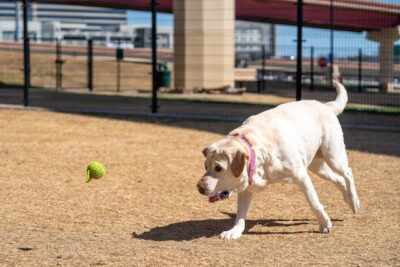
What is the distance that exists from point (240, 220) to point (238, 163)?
2.56 ft

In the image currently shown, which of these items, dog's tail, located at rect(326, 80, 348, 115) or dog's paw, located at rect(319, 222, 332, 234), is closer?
dog's paw, located at rect(319, 222, 332, 234)

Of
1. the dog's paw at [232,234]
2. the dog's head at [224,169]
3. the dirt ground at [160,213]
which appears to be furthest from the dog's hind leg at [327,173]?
the dog's head at [224,169]

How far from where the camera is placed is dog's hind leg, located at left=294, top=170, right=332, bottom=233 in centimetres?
685

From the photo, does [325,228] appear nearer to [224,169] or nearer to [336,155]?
[336,155]

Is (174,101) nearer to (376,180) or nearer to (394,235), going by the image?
(376,180)

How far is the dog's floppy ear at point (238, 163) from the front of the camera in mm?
6305

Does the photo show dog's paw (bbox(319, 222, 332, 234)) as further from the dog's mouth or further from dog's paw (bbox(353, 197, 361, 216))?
the dog's mouth

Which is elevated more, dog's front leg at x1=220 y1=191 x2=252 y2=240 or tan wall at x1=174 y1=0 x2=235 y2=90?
tan wall at x1=174 y1=0 x2=235 y2=90

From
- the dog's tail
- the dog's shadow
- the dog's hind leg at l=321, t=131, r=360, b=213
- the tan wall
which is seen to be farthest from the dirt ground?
the tan wall

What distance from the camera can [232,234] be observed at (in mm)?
6855

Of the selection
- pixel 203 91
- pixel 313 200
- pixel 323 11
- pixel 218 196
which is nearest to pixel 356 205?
pixel 313 200

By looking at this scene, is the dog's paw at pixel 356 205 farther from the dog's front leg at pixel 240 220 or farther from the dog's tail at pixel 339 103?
the dog's front leg at pixel 240 220

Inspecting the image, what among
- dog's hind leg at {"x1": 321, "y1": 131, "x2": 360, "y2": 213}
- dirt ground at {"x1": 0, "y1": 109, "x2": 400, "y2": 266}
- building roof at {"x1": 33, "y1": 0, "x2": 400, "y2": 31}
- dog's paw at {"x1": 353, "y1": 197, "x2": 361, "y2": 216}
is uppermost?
building roof at {"x1": 33, "y1": 0, "x2": 400, "y2": 31}

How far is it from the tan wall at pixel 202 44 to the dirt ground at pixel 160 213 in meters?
17.8
